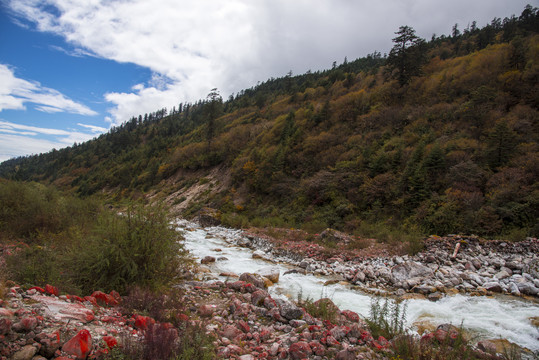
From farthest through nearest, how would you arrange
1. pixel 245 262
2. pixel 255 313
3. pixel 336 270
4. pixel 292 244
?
pixel 292 244 → pixel 245 262 → pixel 336 270 → pixel 255 313

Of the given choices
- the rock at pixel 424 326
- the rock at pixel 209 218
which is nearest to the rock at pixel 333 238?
the rock at pixel 424 326

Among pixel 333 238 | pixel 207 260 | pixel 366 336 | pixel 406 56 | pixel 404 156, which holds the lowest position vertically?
pixel 207 260

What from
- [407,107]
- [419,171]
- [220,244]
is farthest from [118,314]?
[407,107]

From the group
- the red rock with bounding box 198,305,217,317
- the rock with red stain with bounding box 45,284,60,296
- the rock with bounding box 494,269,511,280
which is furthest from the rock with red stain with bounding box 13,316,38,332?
the rock with bounding box 494,269,511,280

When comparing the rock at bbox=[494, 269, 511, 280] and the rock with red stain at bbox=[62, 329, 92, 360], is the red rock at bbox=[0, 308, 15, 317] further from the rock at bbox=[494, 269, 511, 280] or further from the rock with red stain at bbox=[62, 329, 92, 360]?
the rock at bbox=[494, 269, 511, 280]

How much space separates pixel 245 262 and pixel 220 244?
4754 millimetres

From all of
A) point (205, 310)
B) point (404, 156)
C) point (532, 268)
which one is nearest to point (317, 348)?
point (205, 310)

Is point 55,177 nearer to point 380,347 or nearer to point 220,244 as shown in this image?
point 220,244

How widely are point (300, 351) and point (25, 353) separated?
336 cm

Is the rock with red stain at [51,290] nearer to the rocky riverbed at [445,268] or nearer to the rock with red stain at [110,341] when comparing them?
the rock with red stain at [110,341]

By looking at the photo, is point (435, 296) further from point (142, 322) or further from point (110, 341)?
point (110, 341)

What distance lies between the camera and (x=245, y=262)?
11.8 meters

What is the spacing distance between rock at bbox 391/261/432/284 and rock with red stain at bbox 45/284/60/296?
31.0 ft

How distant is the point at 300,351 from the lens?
3.84 m
